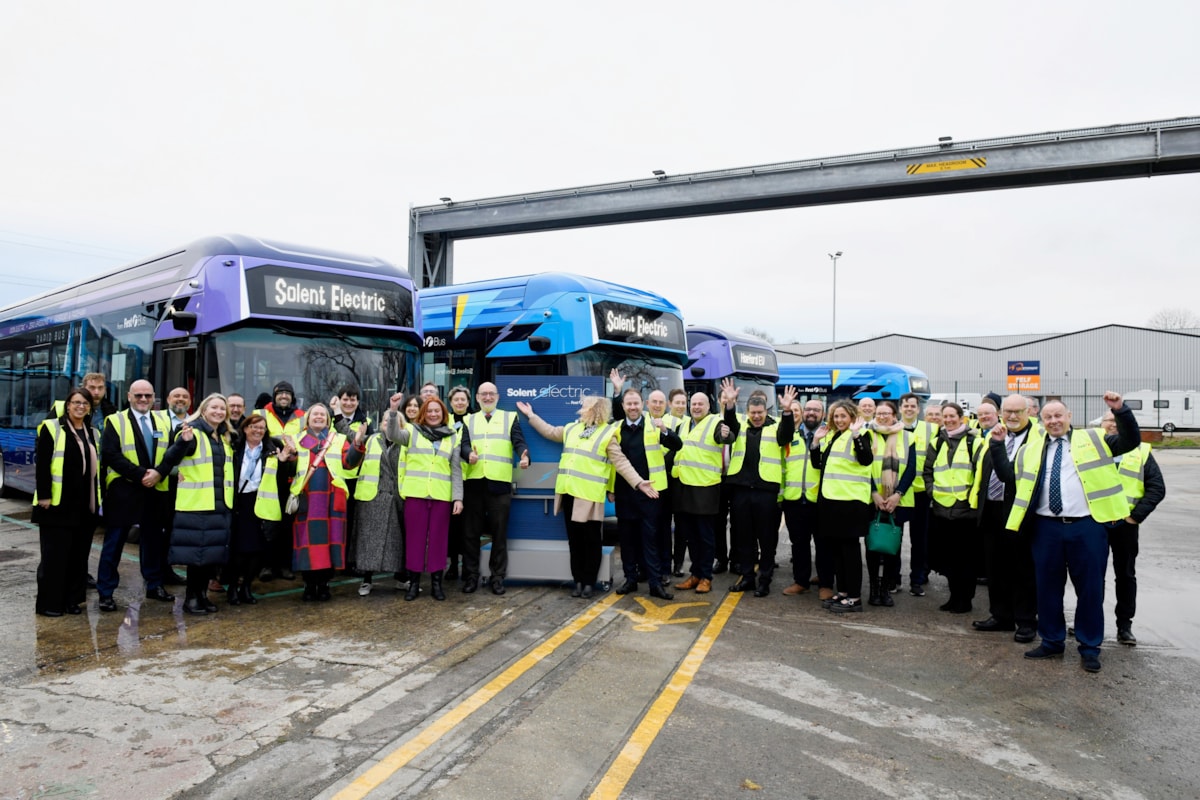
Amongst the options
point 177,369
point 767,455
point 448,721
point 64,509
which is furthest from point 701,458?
point 64,509

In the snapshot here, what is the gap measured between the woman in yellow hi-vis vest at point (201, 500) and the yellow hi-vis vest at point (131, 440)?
0.90 feet

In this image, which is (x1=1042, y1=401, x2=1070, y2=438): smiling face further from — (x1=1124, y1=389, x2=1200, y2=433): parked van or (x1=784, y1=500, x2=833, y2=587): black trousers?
(x1=1124, y1=389, x2=1200, y2=433): parked van

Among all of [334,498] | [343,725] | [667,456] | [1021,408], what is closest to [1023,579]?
[1021,408]

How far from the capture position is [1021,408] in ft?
20.2

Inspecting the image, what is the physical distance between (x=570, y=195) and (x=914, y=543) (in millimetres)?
14097

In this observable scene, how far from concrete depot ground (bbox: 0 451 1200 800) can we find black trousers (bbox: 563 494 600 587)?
0.32 m

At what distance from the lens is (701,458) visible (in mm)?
7098

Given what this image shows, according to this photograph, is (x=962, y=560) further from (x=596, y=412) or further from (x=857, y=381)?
(x=857, y=381)

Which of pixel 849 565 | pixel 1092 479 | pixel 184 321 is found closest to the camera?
pixel 1092 479

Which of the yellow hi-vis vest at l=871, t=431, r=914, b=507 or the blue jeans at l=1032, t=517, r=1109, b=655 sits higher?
the yellow hi-vis vest at l=871, t=431, r=914, b=507

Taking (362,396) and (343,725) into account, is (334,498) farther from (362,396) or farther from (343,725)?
(343,725)

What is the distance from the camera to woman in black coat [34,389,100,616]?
19.6ft

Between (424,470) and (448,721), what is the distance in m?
2.87

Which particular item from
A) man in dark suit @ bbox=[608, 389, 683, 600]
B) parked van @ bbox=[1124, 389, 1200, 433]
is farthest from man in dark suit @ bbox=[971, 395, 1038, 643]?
parked van @ bbox=[1124, 389, 1200, 433]
